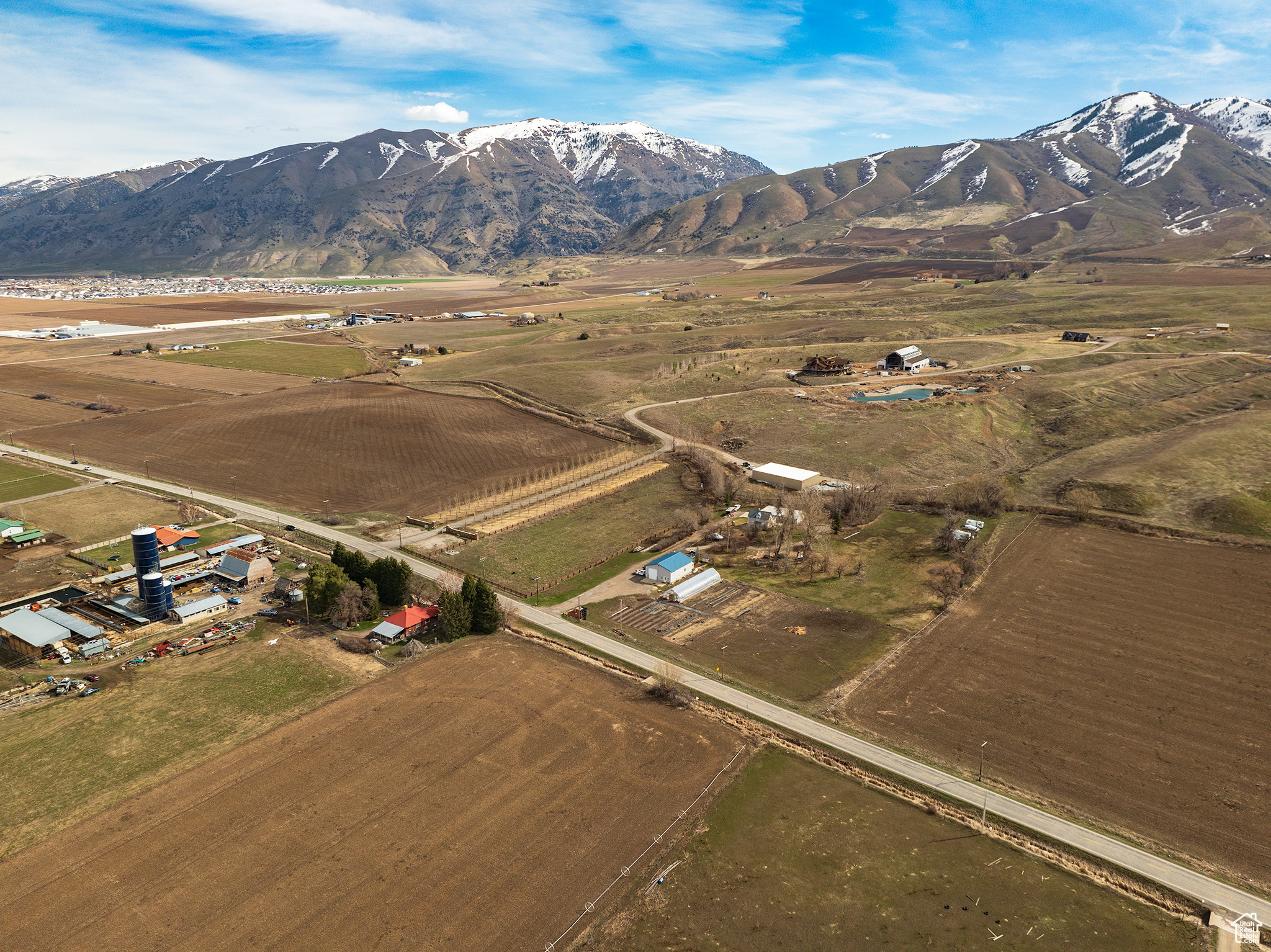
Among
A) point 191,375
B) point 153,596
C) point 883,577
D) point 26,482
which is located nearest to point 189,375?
point 191,375

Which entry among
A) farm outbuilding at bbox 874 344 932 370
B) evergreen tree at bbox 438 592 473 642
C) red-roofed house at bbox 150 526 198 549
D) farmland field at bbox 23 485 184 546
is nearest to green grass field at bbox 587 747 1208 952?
evergreen tree at bbox 438 592 473 642

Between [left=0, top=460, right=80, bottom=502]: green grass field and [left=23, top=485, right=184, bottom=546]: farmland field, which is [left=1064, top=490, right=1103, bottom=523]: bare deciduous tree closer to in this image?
→ [left=23, top=485, right=184, bottom=546]: farmland field

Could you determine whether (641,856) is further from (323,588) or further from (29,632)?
(29,632)

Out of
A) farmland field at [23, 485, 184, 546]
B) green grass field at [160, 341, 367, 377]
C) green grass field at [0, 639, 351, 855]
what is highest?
green grass field at [160, 341, 367, 377]

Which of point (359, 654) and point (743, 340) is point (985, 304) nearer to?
point (743, 340)

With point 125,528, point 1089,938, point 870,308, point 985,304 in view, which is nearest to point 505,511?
point 125,528
